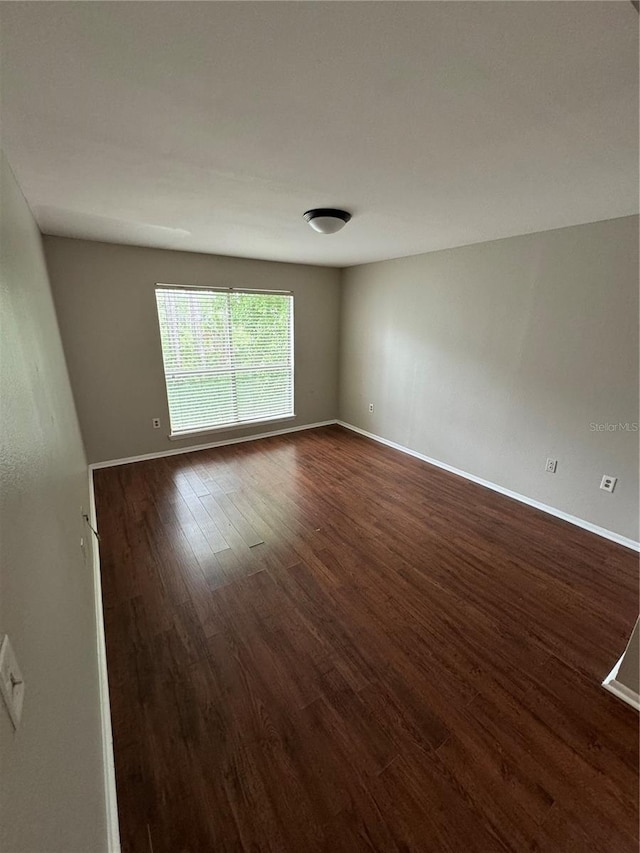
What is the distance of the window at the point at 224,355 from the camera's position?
12.3 feet

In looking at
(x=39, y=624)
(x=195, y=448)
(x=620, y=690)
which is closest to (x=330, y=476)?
(x=195, y=448)

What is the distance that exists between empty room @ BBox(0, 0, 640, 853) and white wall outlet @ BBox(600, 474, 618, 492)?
0.05 metres

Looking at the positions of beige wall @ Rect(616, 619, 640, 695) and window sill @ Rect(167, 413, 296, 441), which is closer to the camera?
beige wall @ Rect(616, 619, 640, 695)

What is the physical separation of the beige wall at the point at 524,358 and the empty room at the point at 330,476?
0.09ft

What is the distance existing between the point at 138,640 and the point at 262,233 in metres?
2.92

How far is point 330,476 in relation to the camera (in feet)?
11.6

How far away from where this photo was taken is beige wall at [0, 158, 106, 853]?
0.54 m

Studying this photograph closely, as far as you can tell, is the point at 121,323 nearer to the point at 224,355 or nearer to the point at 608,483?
the point at 224,355

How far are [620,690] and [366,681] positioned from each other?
3.64ft

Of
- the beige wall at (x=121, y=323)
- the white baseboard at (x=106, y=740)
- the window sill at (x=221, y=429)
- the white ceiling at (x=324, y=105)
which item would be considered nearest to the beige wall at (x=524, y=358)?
the white ceiling at (x=324, y=105)

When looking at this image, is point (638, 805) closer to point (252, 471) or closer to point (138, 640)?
point (138, 640)

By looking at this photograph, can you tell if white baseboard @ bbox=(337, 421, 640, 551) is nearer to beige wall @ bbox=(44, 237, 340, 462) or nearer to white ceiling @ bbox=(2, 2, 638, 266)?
white ceiling @ bbox=(2, 2, 638, 266)

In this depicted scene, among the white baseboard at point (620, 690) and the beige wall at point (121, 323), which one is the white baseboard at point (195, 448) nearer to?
the beige wall at point (121, 323)

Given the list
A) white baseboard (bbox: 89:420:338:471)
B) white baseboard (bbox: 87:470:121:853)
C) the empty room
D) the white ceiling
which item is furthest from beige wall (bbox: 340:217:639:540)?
white baseboard (bbox: 87:470:121:853)
